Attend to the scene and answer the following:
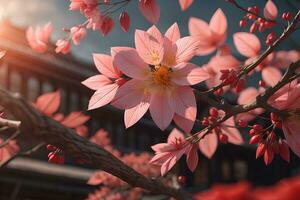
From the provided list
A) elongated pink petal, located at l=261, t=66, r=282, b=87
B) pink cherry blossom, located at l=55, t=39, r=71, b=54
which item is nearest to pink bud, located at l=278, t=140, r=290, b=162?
elongated pink petal, located at l=261, t=66, r=282, b=87

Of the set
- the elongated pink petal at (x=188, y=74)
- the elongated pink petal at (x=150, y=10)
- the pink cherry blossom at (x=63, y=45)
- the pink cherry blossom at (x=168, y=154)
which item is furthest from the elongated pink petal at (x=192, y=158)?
the pink cherry blossom at (x=63, y=45)

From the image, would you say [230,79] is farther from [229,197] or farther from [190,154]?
[229,197]

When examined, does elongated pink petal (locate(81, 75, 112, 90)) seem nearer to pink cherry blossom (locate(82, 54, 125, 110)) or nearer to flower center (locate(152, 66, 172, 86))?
pink cherry blossom (locate(82, 54, 125, 110))

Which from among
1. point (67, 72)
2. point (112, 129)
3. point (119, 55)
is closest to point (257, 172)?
point (112, 129)

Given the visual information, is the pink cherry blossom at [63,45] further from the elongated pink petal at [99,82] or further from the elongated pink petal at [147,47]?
the elongated pink petal at [147,47]

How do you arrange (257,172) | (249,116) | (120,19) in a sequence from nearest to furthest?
1. (120,19)
2. (249,116)
3. (257,172)

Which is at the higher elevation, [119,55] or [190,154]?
[119,55]

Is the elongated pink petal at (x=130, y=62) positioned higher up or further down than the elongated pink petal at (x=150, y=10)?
further down
